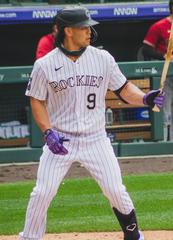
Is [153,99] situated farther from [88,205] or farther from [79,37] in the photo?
[88,205]

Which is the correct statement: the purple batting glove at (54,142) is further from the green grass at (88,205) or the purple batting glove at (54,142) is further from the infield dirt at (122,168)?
the infield dirt at (122,168)

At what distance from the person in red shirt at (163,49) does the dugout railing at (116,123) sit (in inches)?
5.2

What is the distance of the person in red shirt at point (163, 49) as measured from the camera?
9852 millimetres

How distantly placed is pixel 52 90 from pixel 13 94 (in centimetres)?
497

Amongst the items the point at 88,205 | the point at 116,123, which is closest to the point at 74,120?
the point at 88,205

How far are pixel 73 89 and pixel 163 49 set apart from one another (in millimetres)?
4886

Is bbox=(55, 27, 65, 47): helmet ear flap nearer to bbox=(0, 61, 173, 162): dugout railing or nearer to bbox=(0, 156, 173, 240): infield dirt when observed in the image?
bbox=(0, 156, 173, 240): infield dirt

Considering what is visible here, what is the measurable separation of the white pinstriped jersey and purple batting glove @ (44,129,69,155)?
14 cm

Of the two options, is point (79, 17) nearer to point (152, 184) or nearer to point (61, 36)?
point (61, 36)

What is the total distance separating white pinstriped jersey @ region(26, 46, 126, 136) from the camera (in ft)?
17.5

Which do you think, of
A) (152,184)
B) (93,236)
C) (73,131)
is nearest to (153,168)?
(152,184)

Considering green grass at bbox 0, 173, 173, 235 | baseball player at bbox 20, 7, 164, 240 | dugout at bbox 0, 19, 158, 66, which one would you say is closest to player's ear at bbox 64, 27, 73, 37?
baseball player at bbox 20, 7, 164, 240

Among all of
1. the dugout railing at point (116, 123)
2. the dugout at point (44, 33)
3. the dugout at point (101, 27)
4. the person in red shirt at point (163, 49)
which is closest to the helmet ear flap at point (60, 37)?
the dugout railing at point (116, 123)

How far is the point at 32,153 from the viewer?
9.71m
